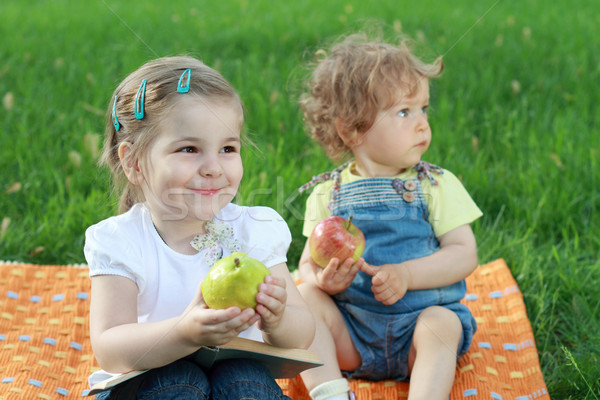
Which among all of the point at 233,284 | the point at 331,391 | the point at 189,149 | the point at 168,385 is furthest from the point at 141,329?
the point at 331,391

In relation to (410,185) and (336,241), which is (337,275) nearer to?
(336,241)

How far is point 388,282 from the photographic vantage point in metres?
2.37

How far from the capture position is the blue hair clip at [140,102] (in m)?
2.00

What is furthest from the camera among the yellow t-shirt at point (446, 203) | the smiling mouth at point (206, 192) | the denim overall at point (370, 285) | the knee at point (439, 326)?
the yellow t-shirt at point (446, 203)

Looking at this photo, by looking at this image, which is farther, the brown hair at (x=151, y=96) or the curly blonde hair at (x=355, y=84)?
the curly blonde hair at (x=355, y=84)

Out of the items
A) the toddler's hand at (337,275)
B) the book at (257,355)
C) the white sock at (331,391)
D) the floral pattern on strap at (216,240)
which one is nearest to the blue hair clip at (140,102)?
the floral pattern on strap at (216,240)

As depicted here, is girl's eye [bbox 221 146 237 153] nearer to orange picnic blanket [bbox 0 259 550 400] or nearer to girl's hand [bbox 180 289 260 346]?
girl's hand [bbox 180 289 260 346]

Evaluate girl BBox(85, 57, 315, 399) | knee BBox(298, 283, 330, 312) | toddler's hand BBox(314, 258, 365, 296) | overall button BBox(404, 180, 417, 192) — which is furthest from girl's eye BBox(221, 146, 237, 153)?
overall button BBox(404, 180, 417, 192)

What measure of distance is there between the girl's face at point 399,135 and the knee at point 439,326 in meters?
0.58

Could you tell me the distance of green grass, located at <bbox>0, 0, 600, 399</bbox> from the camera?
3.20 metres

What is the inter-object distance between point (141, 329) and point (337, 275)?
0.85 metres

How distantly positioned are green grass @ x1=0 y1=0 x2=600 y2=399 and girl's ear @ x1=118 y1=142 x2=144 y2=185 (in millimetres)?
720

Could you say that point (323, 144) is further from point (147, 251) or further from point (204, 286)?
point (204, 286)

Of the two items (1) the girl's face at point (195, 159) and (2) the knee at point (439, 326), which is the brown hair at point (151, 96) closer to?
(1) the girl's face at point (195, 159)
